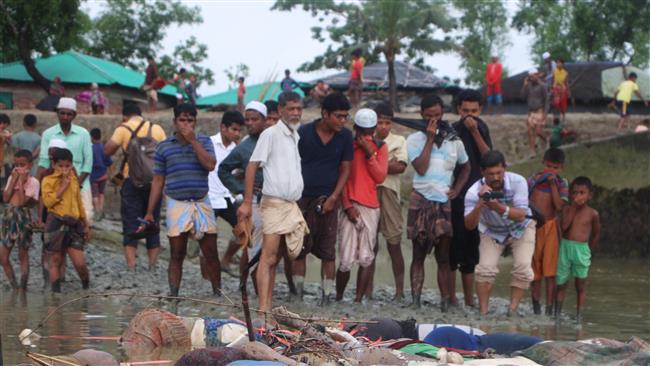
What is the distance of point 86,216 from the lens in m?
11.8

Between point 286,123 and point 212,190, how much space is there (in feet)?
7.72

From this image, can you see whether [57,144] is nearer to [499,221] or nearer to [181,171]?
[181,171]

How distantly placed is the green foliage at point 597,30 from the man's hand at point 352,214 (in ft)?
101

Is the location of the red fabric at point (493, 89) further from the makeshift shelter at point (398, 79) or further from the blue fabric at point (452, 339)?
the blue fabric at point (452, 339)

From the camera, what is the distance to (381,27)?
31.5m

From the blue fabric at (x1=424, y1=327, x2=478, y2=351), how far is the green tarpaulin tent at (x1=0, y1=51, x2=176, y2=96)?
2954 centimetres

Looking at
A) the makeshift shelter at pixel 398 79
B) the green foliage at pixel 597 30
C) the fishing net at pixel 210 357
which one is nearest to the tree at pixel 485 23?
the green foliage at pixel 597 30

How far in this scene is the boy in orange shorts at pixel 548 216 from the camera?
1104 centimetres

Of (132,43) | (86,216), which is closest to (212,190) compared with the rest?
(86,216)

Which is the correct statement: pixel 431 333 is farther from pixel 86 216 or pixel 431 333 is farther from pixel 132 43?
pixel 132 43

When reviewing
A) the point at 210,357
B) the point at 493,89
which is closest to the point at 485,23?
the point at 493,89

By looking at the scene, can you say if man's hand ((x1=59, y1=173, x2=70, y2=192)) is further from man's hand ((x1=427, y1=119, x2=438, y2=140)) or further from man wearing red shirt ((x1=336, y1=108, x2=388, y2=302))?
man's hand ((x1=427, y1=119, x2=438, y2=140))

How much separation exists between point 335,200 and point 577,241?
238cm

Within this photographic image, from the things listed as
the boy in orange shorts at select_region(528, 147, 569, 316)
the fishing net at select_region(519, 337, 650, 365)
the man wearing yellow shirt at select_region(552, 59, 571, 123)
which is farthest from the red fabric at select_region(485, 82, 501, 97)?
the fishing net at select_region(519, 337, 650, 365)
